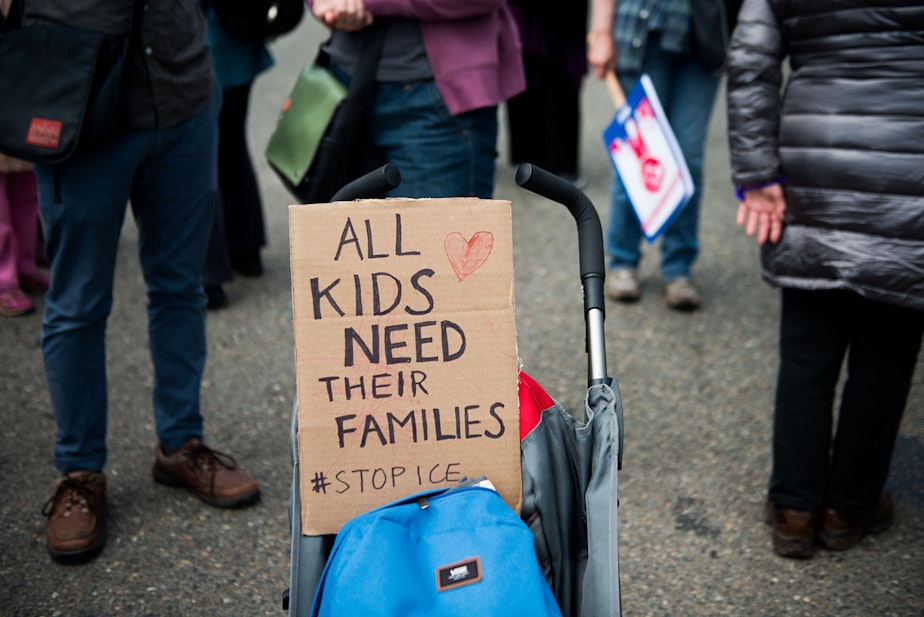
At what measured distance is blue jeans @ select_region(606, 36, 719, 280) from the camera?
13.9ft

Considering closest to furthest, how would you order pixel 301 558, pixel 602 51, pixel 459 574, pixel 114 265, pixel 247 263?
1. pixel 459 574
2. pixel 301 558
3. pixel 114 265
4. pixel 602 51
5. pixel 247 263

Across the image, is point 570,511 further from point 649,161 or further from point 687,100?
point 687,100

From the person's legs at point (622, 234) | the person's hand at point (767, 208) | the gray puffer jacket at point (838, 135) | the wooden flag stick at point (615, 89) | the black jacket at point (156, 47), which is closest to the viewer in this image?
the gray puffer jacket at point (838, 135)

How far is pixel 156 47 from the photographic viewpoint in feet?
8.75

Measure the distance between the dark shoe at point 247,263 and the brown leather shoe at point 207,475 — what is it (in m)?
1.76

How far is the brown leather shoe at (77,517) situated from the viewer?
278 cm

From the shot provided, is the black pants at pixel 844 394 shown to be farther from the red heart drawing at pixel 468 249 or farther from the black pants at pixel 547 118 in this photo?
the black pants at pixel 547 118

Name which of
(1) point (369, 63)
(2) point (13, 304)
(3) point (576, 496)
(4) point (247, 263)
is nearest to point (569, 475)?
(3) point (576, 496)

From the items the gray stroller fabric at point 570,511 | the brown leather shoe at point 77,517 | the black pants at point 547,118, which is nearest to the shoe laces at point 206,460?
the brown leather shoe at point 77,517

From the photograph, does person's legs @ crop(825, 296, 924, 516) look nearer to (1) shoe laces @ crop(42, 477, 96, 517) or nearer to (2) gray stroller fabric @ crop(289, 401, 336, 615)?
(2) gray stroller fabric @ crop(289, 401, 336, 615)

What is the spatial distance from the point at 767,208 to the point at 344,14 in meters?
1.31

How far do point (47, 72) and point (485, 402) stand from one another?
156cm

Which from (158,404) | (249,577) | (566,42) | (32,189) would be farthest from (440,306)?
(566,42)

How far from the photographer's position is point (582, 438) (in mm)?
1814
